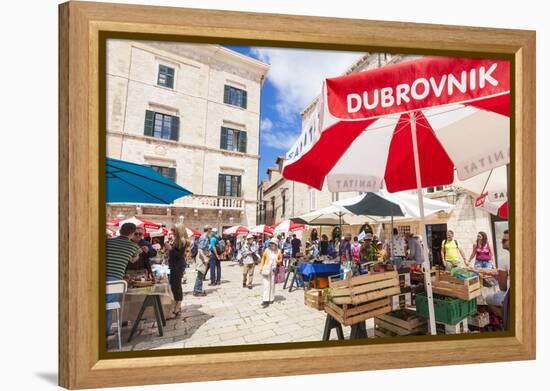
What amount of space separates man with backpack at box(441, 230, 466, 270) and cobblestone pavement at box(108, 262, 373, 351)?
78.0 inches

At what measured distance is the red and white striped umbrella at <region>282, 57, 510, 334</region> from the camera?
3.26m

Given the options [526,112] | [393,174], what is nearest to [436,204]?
[393,174]

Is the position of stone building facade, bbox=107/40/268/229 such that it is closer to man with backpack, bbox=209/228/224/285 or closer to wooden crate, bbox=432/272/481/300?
man with backpack, bbox=209/228/224/285

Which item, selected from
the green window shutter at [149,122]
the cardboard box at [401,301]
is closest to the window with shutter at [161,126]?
the green window shutter at [149,122]

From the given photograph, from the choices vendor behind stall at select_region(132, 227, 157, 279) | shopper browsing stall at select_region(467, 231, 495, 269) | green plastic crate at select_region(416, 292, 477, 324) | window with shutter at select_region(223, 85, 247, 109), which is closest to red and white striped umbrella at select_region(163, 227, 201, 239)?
vendor behind stall at select_region(132, 227, 157, 279)

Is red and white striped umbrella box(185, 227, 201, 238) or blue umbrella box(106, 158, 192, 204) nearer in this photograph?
blue umbrella box(106, 158, 192, 204)

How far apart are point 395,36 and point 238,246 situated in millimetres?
3678

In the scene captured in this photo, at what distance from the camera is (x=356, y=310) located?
383cm

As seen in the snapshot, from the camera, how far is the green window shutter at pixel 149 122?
3.59 meters

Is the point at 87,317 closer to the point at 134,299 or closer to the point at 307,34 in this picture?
the point at 134,299

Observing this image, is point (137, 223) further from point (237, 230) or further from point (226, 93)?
point (226, 93)

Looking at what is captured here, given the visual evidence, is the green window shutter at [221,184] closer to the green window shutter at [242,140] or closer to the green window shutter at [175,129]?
the green window shutter at [242,140]

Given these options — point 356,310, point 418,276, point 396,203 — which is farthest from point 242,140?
point 418,276

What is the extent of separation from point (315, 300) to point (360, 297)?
0.66 meters
